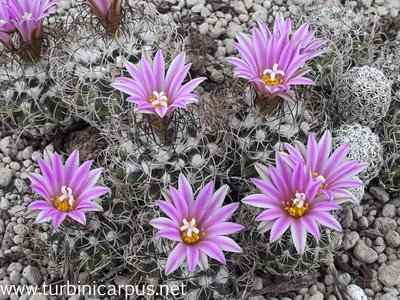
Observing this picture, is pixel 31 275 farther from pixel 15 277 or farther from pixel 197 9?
pixel 197 9

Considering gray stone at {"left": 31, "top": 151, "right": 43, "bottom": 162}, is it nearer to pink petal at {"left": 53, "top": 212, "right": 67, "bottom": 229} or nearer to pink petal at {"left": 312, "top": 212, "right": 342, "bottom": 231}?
pink petal at {"left": 53, "top": 212, "right": 67, "bottom": 229}

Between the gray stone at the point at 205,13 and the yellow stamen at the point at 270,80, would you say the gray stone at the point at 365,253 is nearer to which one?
the yellow stamen at the point at 270,80

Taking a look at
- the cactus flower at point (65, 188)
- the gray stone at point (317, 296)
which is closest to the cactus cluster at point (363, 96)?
the gray stone at point (317, 296)

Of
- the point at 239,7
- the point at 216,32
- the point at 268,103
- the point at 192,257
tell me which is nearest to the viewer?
the point at 192,257

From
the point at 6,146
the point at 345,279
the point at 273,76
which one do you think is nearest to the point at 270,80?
the point at 273,76

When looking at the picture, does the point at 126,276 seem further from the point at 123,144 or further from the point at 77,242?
the point at 123,144

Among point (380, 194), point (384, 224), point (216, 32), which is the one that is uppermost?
point (216, 32)

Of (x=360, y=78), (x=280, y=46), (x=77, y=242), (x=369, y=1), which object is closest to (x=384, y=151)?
(x=360, y=78)

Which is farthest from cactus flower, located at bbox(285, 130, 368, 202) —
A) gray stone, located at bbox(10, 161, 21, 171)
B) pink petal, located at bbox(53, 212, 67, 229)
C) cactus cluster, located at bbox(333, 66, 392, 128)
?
gray stone, located at bbox(10, 161, 21, 171)
